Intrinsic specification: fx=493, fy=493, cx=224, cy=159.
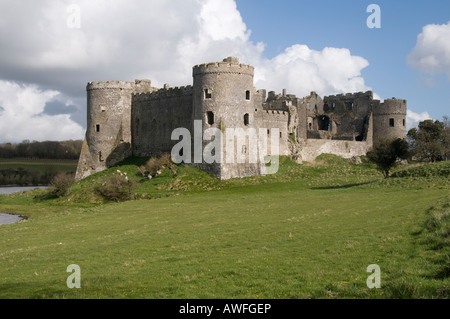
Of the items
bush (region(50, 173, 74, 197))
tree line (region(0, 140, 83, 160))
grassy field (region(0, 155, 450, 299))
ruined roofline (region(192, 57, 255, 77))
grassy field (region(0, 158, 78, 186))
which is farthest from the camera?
tree line (region(0, 140, 83, 160))

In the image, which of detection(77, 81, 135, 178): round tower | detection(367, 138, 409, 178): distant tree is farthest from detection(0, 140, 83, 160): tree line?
detection(367, 138, 409, 178): distant tree

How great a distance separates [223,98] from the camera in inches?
1805

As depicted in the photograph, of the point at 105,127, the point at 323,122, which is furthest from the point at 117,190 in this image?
the point at 323,122

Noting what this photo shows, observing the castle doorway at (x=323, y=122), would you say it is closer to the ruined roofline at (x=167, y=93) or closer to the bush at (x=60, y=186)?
the ruined roofline at (x=167, y=93)

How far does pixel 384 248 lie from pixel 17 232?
783 inches

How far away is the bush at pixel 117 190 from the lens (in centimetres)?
4269

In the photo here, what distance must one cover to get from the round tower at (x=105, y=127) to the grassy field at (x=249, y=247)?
81.2ft

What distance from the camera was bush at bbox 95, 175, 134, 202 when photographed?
42.7 m

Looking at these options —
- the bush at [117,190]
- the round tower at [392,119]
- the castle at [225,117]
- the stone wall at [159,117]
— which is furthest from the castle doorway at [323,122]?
the bush at [117,190]

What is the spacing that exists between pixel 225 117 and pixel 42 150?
362 feet

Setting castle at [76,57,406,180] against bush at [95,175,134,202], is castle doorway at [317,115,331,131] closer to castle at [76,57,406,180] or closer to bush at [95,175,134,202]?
castle at [76,57,406,180]

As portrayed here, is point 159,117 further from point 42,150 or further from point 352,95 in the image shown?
point 42,150

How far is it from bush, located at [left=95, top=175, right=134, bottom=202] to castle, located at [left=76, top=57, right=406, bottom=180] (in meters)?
7.29
